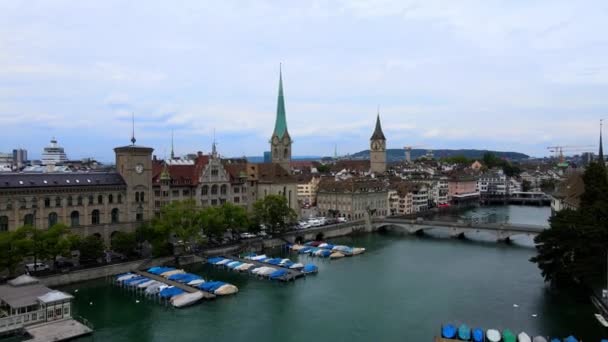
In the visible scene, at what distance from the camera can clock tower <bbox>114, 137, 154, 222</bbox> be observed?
57125mm

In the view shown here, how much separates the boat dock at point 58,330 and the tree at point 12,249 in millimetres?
8974

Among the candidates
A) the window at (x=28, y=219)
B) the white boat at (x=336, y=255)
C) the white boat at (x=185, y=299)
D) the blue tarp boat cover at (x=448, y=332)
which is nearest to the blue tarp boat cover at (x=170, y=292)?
the white boat at (x=185, y=299)

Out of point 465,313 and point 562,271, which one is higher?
point 562,271

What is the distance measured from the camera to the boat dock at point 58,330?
1281 inches

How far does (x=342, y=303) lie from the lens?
4141 centimetres

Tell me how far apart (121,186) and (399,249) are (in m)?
33.8

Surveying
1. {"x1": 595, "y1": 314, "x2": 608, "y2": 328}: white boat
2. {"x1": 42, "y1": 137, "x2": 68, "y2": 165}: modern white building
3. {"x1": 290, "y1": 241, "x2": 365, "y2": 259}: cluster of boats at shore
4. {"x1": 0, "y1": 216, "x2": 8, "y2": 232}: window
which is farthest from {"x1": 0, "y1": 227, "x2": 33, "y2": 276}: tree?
{"x1": 42, "y1": 137, "x2": 68, "y2": 165}: modern white building

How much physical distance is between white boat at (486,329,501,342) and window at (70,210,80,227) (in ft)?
131

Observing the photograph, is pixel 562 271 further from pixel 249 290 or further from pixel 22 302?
pixel 22 302

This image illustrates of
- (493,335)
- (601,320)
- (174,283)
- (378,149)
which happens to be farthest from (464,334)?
(378,149)

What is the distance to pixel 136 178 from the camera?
57969 millimetres

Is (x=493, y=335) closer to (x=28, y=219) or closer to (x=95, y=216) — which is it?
(x=95, y=216)

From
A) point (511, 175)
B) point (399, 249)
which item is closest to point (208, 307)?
point (399, 249)

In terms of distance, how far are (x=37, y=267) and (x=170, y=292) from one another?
45.0 ft
